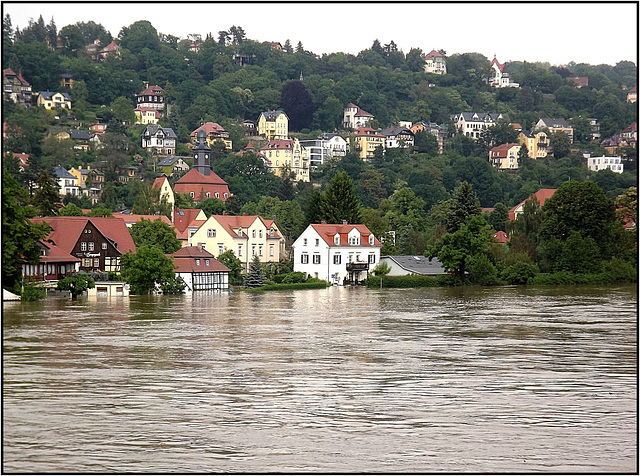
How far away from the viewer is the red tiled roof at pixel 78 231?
55812 millimetres

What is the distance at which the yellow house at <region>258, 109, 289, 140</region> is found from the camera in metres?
172

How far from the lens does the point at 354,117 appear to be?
18338cm

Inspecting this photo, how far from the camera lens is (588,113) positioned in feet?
621

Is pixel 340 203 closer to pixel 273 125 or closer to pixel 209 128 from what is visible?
pixel 209 128

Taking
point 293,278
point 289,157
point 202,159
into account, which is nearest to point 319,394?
point 293,278

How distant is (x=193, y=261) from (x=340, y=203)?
1838 centimetres

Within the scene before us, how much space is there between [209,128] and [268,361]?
438 ft

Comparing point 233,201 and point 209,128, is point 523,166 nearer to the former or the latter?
point 209,128

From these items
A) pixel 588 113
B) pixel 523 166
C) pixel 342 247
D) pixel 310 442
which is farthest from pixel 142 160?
pixel 310 442

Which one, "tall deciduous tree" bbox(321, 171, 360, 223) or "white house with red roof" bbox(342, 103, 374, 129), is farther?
"white house with red roof" bbox(342, 103, 374, 129)

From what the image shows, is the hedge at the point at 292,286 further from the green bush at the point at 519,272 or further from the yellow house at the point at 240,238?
the green bush at the point at 519,272

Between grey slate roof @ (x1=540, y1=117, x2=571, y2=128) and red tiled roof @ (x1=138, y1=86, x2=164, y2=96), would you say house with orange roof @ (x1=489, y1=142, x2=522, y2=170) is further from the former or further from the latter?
red tiled roof @ (x1=138, y1=86, x2=164, y2=96)

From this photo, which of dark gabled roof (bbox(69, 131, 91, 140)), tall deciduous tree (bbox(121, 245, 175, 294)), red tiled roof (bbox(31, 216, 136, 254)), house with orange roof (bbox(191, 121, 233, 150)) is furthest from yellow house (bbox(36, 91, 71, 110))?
tall deciduous tree (bbox(121, 245, 175, 294))

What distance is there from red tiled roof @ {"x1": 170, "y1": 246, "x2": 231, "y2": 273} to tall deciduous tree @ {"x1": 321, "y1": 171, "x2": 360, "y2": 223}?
600 inches
